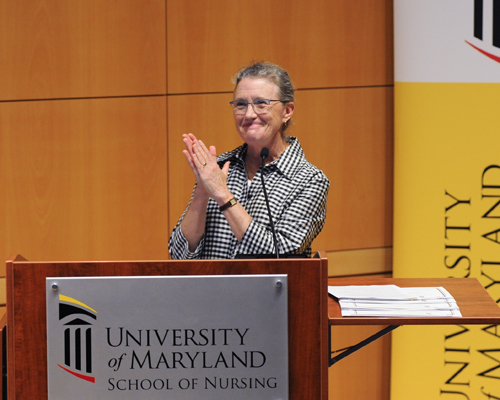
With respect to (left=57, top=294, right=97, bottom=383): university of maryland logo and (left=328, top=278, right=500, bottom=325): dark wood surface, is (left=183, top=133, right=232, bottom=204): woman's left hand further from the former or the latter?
(left=57, top=294, right=97, bottom=383): university of maryland logo

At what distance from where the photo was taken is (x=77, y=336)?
123 cm

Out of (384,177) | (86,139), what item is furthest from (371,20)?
(86,139)

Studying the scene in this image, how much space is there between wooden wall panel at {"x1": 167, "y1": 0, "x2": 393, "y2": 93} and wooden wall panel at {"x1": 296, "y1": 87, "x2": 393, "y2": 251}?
98 millimetres

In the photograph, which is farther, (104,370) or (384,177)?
(384,177)

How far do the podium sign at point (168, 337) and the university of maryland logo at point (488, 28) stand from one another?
76.1 inches

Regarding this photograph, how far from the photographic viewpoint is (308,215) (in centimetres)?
174

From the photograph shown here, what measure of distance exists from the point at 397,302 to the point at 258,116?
0.77 metres

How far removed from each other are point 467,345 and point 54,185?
209cm

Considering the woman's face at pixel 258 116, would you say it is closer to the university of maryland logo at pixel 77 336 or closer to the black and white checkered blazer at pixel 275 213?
the black and white checkered blazer at pixel 275 213

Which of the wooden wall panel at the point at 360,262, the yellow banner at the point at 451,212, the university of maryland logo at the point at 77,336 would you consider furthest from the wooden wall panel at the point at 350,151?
the university of maryland logo at the point at 77,336

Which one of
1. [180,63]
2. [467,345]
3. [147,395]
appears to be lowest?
[467,345]

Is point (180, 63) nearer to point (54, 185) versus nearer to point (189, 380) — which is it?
point (54, 185)

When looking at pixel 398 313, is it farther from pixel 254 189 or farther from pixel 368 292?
pixel 254 189

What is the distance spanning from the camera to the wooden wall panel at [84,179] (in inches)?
111
